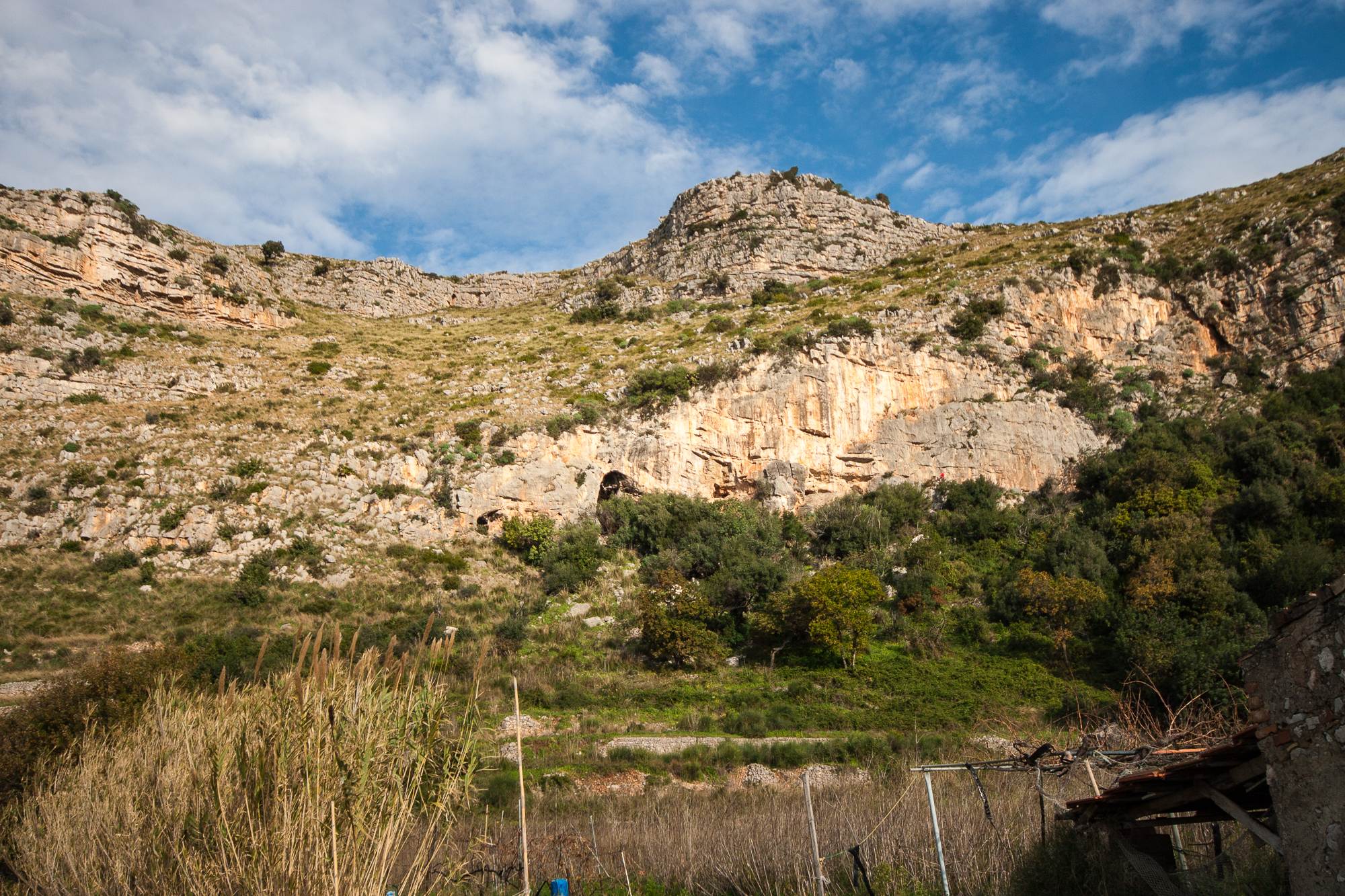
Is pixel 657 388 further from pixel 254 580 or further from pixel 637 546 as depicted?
pixel 254 580

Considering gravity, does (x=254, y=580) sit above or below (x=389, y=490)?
below

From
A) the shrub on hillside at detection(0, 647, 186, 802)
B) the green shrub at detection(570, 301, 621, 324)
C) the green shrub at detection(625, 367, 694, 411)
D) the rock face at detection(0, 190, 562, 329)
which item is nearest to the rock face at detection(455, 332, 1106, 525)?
the green shrub at detection(625, 367, 694, 411)

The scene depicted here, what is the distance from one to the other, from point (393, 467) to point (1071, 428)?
97.9 ft

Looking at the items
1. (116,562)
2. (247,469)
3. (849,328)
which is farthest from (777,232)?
(116,562)

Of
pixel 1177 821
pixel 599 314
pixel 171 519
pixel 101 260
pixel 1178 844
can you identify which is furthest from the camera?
pixel 599 314

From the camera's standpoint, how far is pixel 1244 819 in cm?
424

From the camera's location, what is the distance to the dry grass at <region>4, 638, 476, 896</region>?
10.8 feet

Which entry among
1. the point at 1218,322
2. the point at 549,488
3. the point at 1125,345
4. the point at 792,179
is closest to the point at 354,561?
the point at 549,488

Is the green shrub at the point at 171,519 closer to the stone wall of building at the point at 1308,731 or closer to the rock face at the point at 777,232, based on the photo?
the stone wall of building at the point at 1308,731

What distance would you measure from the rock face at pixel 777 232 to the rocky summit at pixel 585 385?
1001 cm

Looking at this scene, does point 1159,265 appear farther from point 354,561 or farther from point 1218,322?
point 354,561

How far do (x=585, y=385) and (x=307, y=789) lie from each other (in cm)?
2995

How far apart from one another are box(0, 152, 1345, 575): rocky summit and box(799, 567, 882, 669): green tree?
792 cm

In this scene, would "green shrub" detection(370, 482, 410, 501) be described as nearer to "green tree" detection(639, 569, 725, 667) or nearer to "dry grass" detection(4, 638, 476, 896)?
"green tree" detection(639, 569, 725, 667)
